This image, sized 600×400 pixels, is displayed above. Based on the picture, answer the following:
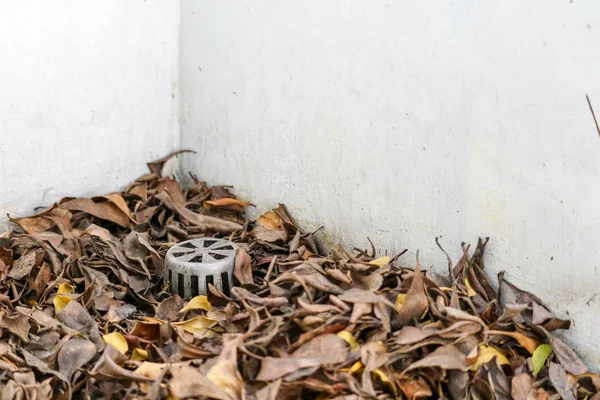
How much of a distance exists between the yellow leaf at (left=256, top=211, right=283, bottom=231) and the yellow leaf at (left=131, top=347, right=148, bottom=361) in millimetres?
891

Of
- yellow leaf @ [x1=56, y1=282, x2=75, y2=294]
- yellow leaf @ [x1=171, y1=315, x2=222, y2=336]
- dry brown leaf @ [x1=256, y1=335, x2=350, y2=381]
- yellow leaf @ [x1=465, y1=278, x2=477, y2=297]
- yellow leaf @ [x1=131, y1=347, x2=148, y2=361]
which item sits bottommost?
yellow leaf @ [x1=131, y1=347, x2=148, y2=361]

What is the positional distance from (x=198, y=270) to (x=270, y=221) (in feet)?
1.79

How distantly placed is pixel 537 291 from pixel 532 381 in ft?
0.95

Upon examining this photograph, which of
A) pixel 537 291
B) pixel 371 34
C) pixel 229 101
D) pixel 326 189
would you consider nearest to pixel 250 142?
pixel 229 101

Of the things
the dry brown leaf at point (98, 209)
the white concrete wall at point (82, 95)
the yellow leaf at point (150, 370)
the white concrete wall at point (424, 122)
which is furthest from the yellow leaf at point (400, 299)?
the white concrete wall at point (82, 95)

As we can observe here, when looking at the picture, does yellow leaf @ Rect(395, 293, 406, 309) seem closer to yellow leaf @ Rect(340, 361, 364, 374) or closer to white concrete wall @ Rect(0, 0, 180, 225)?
yellow leaf @ Rect(340, 361, 364, 374)

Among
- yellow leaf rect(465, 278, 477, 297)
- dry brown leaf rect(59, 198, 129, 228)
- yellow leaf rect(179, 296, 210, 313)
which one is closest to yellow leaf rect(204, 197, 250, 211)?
dry brown leaf rect(59, 198, 129, 228)

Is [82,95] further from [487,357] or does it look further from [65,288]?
[487,357]

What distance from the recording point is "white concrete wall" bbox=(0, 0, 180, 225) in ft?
9.60

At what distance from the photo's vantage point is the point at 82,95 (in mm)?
3131

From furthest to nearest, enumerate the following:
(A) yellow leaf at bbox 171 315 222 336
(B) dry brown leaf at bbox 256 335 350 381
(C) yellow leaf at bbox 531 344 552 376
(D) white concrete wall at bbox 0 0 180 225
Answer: (D) white concrete wall at bbox 0 0 180 225
(A) yellow leaf at bbox 171 315 222 336
(C) yellow leaf at bbox 531 344 552 376
(B) dry brown leaf at bbox 256 335 350 381

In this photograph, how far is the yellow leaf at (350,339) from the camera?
218cm

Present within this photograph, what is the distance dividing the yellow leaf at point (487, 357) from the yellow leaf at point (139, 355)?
922 millimetres

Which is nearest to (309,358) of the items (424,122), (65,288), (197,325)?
(197,325)
